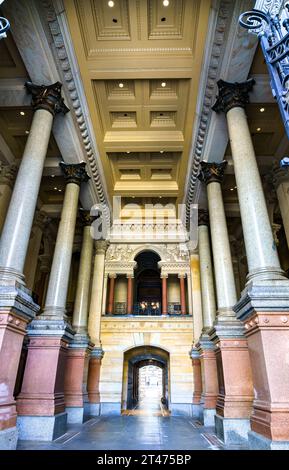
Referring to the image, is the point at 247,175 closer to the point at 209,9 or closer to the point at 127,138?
the point at 209,9

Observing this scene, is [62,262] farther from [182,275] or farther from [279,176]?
[182,275]

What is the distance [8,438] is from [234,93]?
750 centimetres

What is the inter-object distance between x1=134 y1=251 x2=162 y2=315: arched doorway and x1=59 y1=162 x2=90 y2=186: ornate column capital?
848 centimetres

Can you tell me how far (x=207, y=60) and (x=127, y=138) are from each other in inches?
145

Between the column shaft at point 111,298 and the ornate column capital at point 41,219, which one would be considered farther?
the column shaft at point 111,298

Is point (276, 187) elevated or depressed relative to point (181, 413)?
elevated

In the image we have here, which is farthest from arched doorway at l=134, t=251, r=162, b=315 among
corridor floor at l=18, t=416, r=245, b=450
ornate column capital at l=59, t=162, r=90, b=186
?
corridor floor at l=18, t=416, r=245, b=450

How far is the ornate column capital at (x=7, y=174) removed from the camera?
9289mm

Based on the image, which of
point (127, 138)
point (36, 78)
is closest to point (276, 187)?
point (127, 138)

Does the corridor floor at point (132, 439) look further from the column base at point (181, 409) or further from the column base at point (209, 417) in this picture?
the column base at point (181, 409)

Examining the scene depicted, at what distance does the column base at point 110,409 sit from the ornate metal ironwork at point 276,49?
11087 mm

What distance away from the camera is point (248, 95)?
682cm

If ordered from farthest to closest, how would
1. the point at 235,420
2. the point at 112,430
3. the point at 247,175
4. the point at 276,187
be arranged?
the point at 276,187, the point at 112,430, the point at 247,175, the point at 235,420

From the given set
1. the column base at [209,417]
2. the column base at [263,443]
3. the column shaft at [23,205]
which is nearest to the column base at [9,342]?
the column shaft at [23,205]
